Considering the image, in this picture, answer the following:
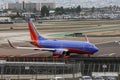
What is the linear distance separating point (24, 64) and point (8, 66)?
2.10m

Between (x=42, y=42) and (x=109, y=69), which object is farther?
(x=42, y=42)

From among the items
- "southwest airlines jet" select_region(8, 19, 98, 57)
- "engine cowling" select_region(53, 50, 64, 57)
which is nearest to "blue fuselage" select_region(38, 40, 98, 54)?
"southwest airlines jet" select_region(8, 19, 98, 57)

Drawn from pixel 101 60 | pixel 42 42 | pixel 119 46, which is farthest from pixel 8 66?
pixel 119 46

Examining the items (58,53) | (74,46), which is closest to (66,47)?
A: (74,46)

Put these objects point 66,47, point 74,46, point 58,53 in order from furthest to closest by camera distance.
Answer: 1. point 66,47
2. point 74,46
3. point 58,53

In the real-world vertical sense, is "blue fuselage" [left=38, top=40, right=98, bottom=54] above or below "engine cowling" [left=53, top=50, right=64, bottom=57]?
above

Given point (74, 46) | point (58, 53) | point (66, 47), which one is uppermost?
point (74, 46)

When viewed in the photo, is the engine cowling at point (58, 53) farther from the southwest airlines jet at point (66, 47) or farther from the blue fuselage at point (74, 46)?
the blue fuselage at point (74, 46)

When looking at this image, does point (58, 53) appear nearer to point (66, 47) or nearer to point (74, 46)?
point (66, 47)

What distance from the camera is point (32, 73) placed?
170 ft

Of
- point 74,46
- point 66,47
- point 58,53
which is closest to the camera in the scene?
point 58,53

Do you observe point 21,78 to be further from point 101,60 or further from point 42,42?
point 42,42

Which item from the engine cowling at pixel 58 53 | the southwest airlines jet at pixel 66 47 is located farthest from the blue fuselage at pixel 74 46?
the engine cowling at pixel 58 53

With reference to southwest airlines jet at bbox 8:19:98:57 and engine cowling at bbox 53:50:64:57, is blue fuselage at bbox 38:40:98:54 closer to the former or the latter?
southwest airlines jet at bbox 8:19:98:57
